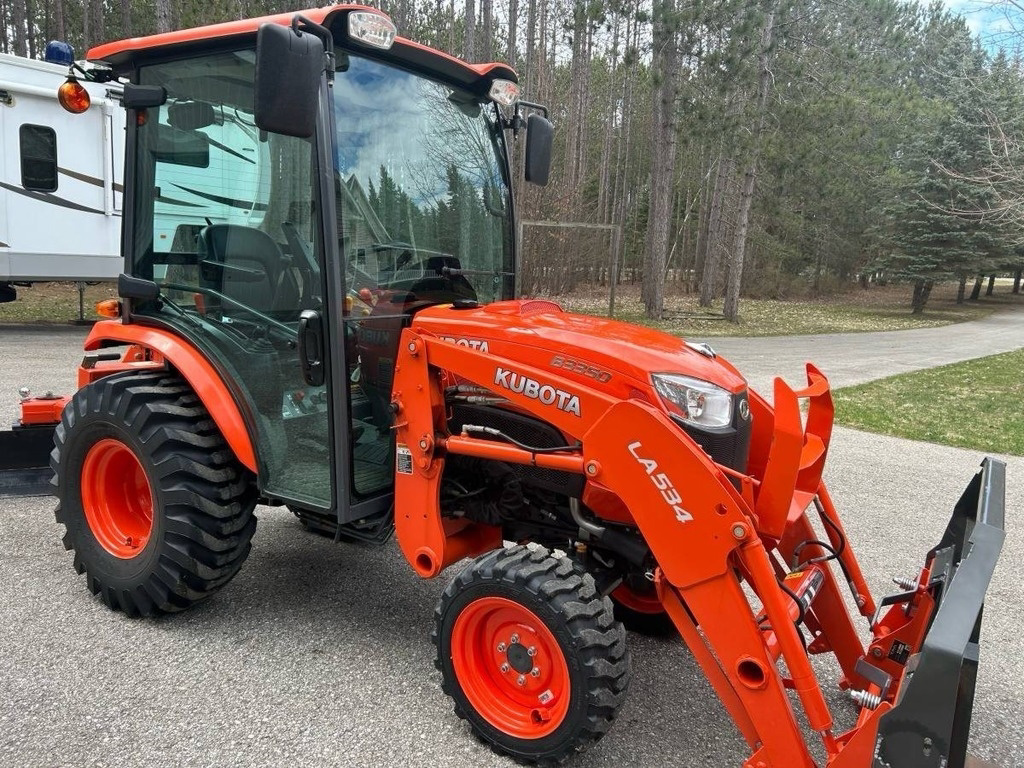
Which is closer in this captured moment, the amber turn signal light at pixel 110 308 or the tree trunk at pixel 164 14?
the amber turn signal light at pixel 110 308

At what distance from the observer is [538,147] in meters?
3.74

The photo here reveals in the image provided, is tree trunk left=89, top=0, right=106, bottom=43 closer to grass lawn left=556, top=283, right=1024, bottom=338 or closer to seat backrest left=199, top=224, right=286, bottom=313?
grass lawn left=556, top=283, right=1024, bottom=338

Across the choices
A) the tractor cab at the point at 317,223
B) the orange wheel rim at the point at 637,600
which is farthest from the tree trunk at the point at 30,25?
the orange wheel rim at the point at 637,600

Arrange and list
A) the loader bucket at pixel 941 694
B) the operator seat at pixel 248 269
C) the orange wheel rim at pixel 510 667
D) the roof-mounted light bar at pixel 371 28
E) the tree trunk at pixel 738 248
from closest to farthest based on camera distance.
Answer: the loader bucket at pixel 941 694 → the orange wheel rim at pixel 510 667 → the roof-mounted light bar at pixel 371 28 → the operator seat at pixel 248 269 → the tree trunk at pixel 738 248

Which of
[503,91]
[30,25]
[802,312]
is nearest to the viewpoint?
[503,91]

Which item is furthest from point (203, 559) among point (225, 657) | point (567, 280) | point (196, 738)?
point (567, 280)

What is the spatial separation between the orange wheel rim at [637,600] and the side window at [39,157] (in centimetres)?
1018

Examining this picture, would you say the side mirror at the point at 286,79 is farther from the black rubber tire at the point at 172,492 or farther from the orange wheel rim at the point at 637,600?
the orange wheel rim at the point at 637,600

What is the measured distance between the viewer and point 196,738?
2518 mm

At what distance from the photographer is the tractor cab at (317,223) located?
9.29 feet

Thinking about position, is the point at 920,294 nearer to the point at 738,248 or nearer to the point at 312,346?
the point at 738,248

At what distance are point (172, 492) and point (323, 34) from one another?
6.11ft

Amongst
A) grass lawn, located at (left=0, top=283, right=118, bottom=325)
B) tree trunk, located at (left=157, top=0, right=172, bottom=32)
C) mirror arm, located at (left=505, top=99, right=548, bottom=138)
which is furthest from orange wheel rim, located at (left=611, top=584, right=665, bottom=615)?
tree trunk, located at (left=157, top=0, right=172, bottom=32)

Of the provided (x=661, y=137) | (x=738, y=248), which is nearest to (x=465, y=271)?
(x=661, y=137)
